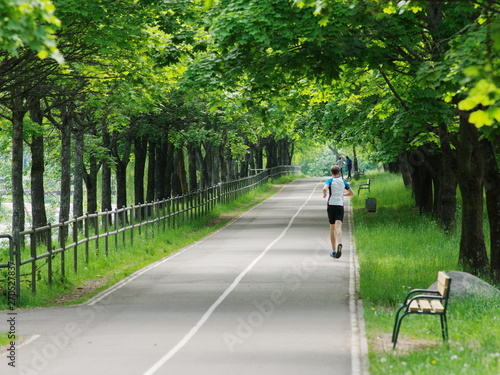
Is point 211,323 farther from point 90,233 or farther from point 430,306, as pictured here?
point 90,233

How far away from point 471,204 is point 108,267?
355 inches

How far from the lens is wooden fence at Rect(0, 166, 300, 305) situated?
16609mm

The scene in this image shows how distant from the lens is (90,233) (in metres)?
27.4

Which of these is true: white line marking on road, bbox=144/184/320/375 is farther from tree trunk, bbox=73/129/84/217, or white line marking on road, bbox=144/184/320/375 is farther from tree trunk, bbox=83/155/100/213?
tree trunk, bbox=83/155/100/213

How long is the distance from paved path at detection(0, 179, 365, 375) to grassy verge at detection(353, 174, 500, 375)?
390 millimetres

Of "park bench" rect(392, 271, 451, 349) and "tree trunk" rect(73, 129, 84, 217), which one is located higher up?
"tree trunk" rect(73, 129, 84, 217)

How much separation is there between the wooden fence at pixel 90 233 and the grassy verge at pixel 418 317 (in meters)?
6.30

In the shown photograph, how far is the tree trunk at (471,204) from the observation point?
1845cm

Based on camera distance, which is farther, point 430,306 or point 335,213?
point 335,213

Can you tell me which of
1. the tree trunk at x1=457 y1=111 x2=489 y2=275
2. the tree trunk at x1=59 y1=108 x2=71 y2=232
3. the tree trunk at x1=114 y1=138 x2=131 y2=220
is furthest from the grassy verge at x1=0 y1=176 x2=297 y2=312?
the tree trunk at x1=457 y1=111 x2=489 y2=275

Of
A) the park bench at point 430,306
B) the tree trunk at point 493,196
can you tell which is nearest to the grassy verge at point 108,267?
the park bench at point 430,306

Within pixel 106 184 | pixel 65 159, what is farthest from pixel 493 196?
pixel 106 184

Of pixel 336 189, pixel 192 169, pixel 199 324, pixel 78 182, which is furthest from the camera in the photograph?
pixel 192 169

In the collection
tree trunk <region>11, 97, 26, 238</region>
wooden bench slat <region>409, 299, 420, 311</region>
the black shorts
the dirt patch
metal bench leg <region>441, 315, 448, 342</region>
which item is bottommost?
the dirt patch
